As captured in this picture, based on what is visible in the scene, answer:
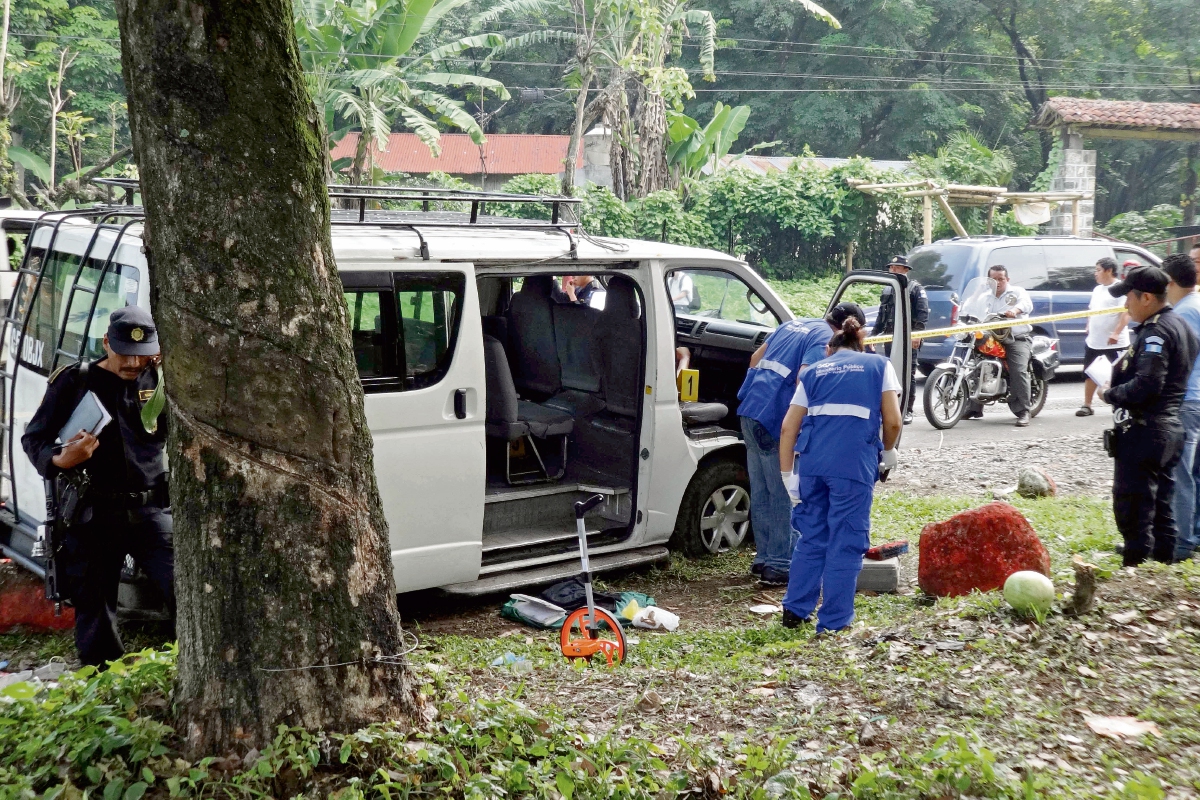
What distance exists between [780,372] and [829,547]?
1.34 metres

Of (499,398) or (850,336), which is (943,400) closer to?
(850,336)

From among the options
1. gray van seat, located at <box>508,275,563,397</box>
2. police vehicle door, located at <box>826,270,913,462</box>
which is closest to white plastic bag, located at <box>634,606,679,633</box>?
gray van seat, located at <box>508,275,563,397</box>

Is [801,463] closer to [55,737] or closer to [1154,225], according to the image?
[55,737]

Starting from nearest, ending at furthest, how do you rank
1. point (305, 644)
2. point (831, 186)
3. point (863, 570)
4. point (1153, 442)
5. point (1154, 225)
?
point (305, 644) < point (1153, 442) < point (863, 570) < point (831, 186) < point (1154, 225)

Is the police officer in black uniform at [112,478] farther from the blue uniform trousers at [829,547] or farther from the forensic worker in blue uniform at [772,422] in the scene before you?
the forensic worker in blue uniform at [772,422]

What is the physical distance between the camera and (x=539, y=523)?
6.76 metres

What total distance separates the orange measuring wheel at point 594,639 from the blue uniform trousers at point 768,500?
5.78 ft

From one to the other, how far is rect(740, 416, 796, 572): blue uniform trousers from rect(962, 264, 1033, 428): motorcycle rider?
631 centimetres

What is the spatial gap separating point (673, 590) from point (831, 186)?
1854 cm

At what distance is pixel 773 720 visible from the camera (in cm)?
405

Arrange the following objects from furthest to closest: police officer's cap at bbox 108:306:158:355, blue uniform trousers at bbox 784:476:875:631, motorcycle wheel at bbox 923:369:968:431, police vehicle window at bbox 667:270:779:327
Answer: motorcycle wheel at bbox 923:369:968:431 → police vehicle window at bbox 667:270:779:327 → blue uniform trousers at bbox 784:476:875:631 → police officer's cap at bbox 108:306:158:355

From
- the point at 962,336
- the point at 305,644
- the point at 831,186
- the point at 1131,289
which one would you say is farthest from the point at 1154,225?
the point at 305,644

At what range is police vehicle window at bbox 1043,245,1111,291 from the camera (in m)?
14.8

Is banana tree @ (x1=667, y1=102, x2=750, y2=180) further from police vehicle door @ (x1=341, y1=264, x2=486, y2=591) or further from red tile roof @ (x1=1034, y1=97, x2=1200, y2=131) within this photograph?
police vehicle door @ (x1=341, y1=264, x2=486, y2=591)
